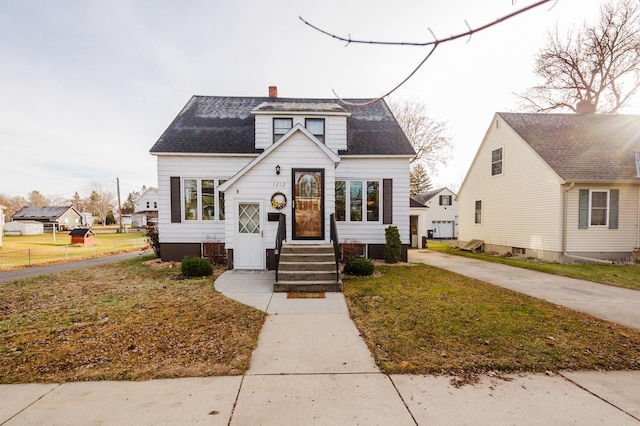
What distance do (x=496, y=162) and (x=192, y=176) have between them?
16.4 metres

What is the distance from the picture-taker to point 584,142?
1383cm

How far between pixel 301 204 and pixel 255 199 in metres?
1.61

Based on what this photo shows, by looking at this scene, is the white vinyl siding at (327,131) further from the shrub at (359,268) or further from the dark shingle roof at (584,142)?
the dark shingle roof at (584,142)

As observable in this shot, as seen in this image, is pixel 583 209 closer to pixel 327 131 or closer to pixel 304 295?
pixel 327 131

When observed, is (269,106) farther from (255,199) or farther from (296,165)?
(255,199)

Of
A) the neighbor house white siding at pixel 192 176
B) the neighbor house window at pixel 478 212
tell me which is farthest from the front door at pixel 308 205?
the neighbor house window at pixel 478 212

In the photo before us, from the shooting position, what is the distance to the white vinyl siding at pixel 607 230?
12.2m

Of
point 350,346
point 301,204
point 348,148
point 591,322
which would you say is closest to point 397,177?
point 348,148

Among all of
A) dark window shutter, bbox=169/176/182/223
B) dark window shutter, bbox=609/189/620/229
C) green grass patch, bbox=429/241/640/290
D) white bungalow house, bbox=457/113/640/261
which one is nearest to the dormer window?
dark window shutter, bbox=169/176/182/223

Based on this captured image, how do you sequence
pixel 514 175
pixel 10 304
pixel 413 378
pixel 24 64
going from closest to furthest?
pixel 413 378, pixel 10 304, pixel 24 64, pixel 514 175

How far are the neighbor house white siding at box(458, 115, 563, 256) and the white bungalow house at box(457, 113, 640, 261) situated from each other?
5 cm

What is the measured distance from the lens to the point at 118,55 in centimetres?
1034

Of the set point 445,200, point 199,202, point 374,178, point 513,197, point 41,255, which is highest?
point 374,178

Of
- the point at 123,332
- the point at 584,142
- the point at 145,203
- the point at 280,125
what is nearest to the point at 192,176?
the point at 280,125
